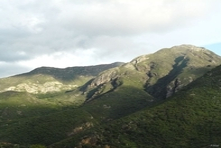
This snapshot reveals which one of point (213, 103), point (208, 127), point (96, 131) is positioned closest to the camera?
point (208, 127)

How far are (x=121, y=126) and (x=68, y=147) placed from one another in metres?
37.3

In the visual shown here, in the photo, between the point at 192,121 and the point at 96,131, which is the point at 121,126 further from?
the point at 192,121

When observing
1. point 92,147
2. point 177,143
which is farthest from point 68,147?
point 177,143

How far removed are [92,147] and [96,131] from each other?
18.0 meters

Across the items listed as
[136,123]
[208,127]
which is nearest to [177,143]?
[208,127]

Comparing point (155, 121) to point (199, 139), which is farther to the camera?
point (155, 121)

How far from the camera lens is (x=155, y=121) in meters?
188

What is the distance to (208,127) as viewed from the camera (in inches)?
6693

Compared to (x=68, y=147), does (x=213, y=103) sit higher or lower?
higher

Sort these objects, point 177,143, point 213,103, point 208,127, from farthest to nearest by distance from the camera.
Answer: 1. point 213,103
2. point 208,127
3. point 177,143

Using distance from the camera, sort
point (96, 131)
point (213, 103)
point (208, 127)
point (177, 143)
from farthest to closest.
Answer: point (213, 103), point (96, 131), point (208, 127), point (177, 143)

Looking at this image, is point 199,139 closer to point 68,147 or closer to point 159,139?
point 159,139

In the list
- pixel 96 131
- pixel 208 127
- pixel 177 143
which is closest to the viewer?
pixel 177 143

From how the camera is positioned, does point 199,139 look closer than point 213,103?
Yes
